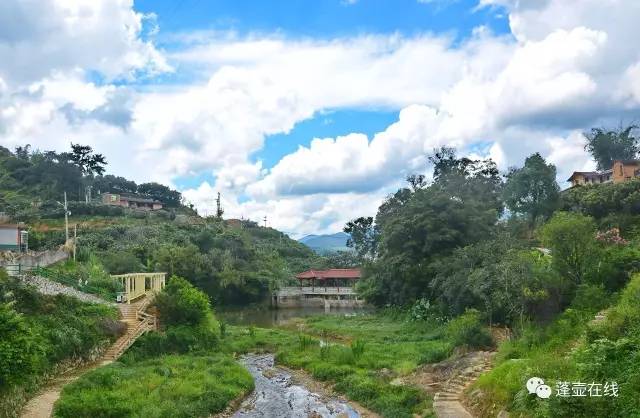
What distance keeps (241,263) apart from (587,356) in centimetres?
6116

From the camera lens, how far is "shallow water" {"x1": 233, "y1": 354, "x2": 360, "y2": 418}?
76.7ft

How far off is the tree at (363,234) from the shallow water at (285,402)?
205 ft

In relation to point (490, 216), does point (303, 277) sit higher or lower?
lower

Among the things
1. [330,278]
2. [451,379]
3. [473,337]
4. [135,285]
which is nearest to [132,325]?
[135,285]

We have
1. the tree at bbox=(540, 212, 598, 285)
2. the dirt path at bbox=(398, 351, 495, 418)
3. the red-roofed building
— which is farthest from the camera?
the red-roofed building

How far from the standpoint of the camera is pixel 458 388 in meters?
21.7

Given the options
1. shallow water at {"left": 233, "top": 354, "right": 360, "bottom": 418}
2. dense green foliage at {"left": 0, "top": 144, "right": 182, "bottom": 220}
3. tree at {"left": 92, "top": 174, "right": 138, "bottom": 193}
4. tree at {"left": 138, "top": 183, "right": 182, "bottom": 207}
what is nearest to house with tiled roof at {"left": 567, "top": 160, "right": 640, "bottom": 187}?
shallow water at {"left": 233, "top": 354, "right": 360, "bottom": 418}

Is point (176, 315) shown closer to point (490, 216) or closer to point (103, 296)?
point (103, 296)

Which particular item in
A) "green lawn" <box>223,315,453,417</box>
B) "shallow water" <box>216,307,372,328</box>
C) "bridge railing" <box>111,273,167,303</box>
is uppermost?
"bridge railing" <box>111,273,167,303</box>

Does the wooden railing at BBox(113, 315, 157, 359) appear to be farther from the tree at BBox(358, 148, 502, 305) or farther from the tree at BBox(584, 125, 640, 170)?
the tree at BBox(584, 125, 640, 170)

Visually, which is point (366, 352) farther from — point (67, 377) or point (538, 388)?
point (538, 388)

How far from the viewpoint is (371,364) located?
29.8 m

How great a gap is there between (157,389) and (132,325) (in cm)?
983

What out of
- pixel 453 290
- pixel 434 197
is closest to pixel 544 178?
pixel 434 197
